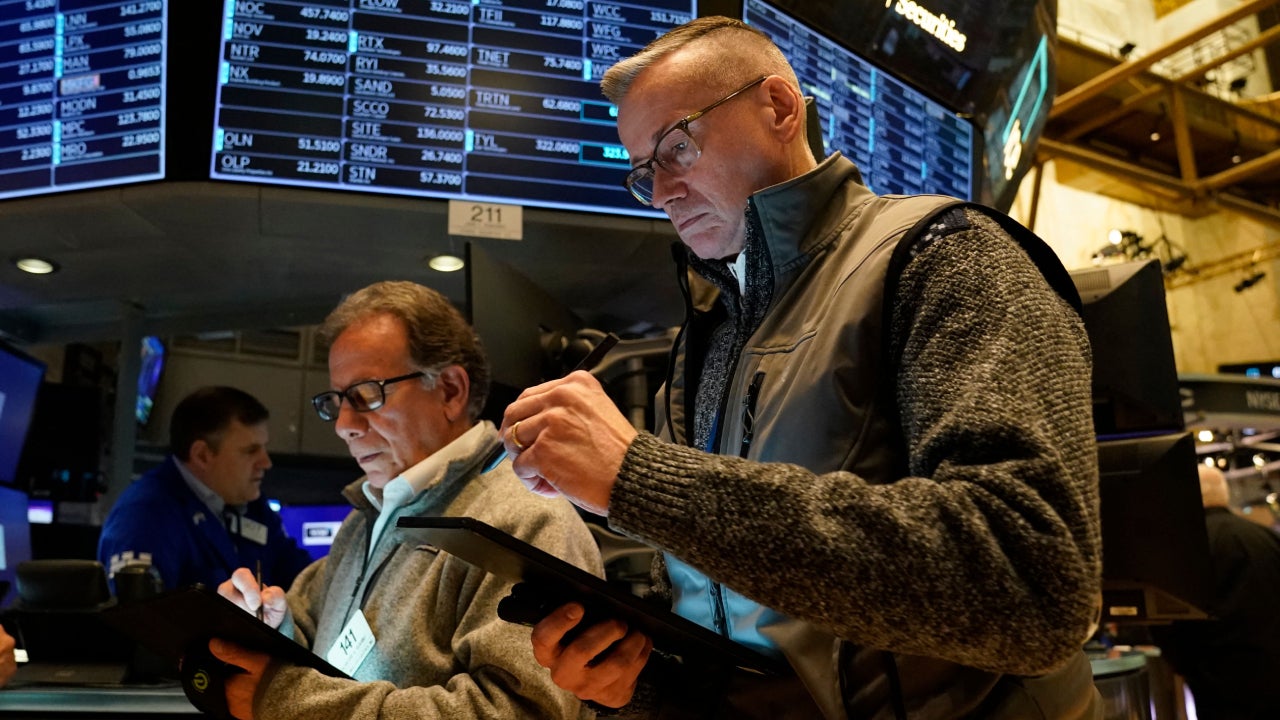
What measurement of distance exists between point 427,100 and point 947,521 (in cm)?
244

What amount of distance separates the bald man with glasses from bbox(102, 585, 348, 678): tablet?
3 cm

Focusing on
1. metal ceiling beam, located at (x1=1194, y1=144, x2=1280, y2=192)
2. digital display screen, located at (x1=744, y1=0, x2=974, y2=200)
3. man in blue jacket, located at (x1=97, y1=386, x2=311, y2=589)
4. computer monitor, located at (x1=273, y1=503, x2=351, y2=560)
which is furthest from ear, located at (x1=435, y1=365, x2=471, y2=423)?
metal ceiling beam, located at (x1=1194, y1=144, x2=1280, y2=192)

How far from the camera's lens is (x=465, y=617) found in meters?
1.94

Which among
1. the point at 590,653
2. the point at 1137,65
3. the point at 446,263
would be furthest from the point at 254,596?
the point at 1137,65

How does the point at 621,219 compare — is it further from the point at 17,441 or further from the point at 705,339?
the point at 17,441

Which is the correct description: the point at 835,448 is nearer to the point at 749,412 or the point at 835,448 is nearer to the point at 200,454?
the point at 749,412

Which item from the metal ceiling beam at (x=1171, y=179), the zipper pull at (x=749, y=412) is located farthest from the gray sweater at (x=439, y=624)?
the metal ceiling beam at (x=1171, y=179)

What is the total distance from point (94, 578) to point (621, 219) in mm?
1765

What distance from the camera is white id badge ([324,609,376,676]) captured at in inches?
79.6

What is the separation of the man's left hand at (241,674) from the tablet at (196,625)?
1 centimetres

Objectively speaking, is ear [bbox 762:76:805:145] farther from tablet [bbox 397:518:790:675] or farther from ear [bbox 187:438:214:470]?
ear [bbox 187:438:214:470]

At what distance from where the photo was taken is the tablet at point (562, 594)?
3.59ft

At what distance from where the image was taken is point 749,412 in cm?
123

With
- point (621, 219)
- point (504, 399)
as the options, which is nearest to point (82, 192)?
point (504, 399)
